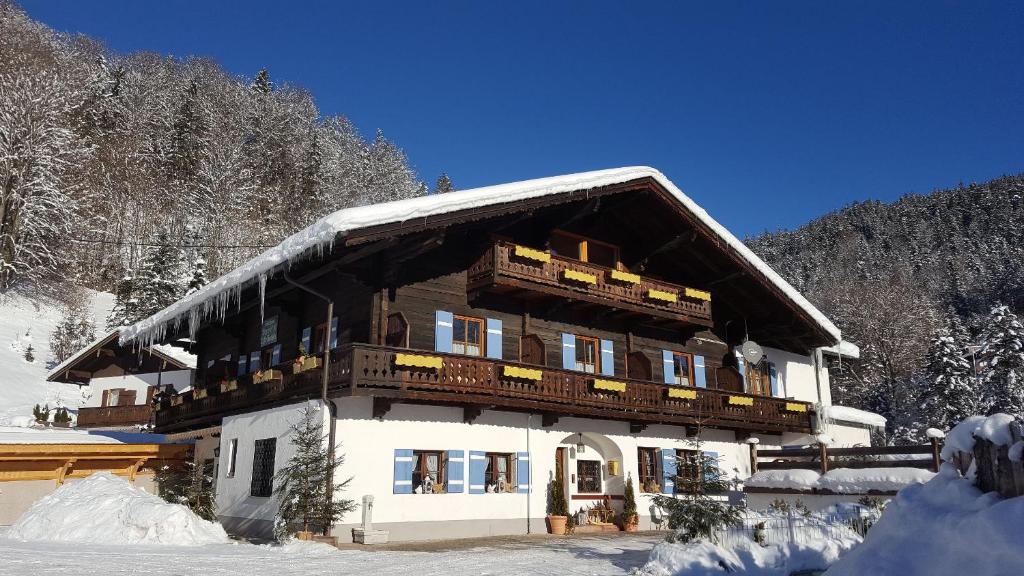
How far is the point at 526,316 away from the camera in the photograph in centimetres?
2111

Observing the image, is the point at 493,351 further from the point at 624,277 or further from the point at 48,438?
the point at 48,438

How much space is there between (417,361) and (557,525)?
19.1 feet

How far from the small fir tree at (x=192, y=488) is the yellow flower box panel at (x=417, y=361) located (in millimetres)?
6379

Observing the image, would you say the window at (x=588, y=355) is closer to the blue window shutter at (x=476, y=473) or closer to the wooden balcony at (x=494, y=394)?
the wooden balcony at (x=494, y=394)

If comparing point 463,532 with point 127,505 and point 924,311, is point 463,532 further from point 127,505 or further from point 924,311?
point 924,311

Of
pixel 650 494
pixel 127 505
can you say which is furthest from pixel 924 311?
pixel 127 505

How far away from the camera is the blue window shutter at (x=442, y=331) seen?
19141 mm

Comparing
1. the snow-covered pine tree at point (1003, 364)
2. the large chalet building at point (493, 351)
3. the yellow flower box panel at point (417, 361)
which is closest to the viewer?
the yellow flower box panel at point (417, 361)

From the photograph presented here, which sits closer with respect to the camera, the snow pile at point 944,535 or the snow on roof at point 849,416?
the snow pile at point 944,535

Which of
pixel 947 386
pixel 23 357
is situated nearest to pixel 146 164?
pixel 23 357

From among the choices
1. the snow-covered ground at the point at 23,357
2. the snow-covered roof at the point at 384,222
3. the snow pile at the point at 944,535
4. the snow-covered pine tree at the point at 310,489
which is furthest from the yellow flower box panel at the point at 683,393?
the snow-covered ground at the point at 23,357

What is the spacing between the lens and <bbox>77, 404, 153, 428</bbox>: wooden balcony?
33844mm

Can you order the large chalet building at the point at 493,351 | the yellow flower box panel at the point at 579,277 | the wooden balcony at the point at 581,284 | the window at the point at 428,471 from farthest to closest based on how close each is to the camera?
the yellow flower box panel at the point at 579,277 → the wooden balcony at the point at 581,284 → the window at the point at 428,471 → the large chalet building at the point at 493,351

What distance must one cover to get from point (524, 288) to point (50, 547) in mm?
11514
